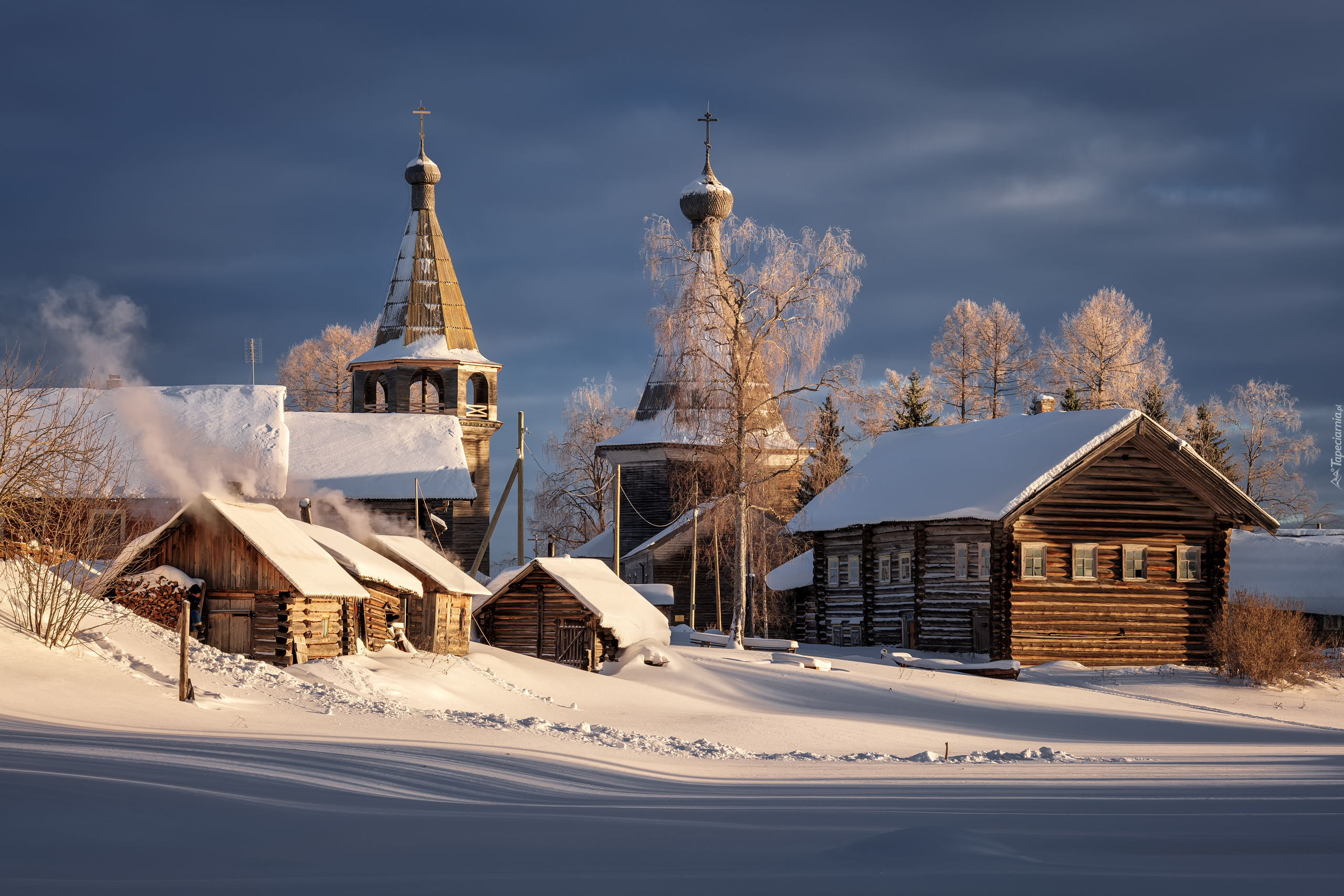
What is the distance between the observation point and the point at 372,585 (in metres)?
30.6

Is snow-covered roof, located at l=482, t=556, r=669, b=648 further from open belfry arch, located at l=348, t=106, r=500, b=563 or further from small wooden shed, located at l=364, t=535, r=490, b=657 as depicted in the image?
open belfry arch, located at l=348, t=106, r=500, b=563

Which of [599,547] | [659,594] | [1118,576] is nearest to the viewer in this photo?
[1118,576]

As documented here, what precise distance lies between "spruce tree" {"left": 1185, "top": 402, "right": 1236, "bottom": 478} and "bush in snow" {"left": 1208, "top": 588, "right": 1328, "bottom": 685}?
22.4 metres

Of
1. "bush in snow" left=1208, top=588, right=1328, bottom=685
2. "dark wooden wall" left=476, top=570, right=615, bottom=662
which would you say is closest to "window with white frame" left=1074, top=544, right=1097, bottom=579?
"bush in snow" left=1208, top=588, right=1328, bottom=685

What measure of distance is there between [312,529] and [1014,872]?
24.6 metres

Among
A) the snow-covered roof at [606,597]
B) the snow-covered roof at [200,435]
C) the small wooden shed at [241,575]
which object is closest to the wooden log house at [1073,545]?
the snow-covered roof at [606,597]

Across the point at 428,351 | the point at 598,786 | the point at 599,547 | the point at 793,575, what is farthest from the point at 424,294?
the point at 598,786

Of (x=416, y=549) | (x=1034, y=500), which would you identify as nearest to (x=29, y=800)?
(x=416, y=549)

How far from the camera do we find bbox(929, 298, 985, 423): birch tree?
61031mm

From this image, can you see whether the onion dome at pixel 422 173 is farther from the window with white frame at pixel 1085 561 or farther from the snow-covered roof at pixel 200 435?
the window with white frame at pixel 1085 561

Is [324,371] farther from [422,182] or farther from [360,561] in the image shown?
[360,561]

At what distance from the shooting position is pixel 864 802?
12.2m

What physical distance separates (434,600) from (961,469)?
1595 centimetres

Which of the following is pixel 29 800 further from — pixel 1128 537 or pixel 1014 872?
pixel 1128 537
